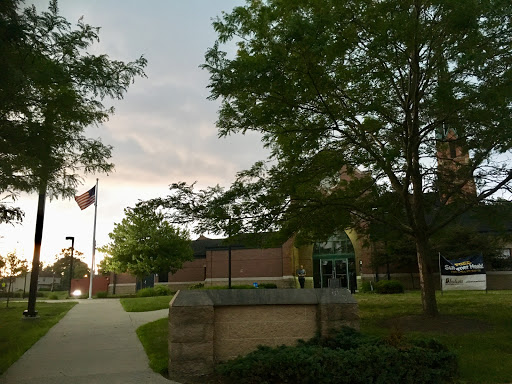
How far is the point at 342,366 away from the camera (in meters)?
6.38

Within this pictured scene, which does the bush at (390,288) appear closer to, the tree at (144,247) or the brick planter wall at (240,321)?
the tree at (144,247)

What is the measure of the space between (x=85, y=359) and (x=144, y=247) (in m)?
30.7

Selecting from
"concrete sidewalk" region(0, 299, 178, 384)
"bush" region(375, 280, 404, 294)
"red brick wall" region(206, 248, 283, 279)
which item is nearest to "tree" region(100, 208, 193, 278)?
"red brick wall" region(206, 248, 283, 279)

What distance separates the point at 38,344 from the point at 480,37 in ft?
41.3

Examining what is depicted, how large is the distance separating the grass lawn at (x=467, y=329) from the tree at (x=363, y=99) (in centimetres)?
109

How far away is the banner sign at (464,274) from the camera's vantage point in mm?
22078

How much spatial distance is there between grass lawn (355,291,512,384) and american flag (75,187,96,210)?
2201 cm

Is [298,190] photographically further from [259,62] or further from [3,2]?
[3,2]

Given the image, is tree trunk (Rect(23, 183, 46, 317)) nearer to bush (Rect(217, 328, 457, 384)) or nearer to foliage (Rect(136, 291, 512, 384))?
foliage (Rect(136, 291, 512, 384))

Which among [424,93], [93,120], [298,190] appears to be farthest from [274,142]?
[93,120]

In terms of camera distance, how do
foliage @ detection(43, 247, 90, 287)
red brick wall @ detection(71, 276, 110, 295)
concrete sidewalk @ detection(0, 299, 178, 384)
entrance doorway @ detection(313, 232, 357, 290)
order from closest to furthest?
concrete sidewalk @ detection(0, 299, 178, 384) < entrance doorway @ detection(313, 232, 357, 290) < red brick wall @ detection(71, 276, 110, 295) < foliage @ detection(43, 247, 90, 287)

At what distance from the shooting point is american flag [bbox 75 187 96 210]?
30.8 meters

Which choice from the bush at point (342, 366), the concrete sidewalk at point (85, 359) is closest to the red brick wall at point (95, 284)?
the concrete sidewalk at point (85, 359)

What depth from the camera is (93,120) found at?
14164 millimetres
